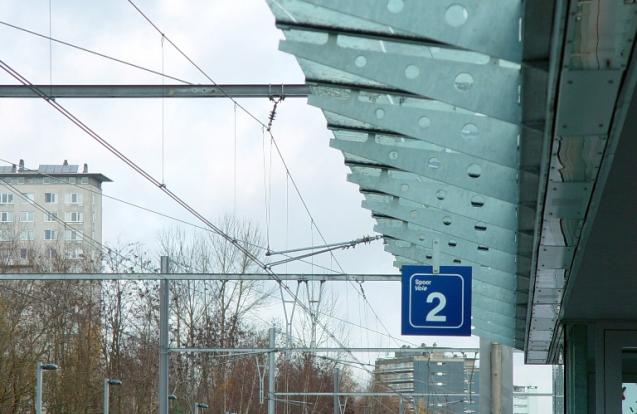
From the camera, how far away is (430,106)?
782 centimetres

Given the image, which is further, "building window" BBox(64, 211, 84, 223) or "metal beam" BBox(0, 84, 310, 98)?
"building window" BBox(64, 211, 84, 223)

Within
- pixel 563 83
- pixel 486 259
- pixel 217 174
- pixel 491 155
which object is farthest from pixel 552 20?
pixel 217 174

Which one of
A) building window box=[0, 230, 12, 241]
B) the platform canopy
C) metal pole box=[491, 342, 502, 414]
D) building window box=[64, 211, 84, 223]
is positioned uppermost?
building window box=[64, 211, 84, 223]

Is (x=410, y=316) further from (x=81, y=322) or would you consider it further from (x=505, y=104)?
(x=81, y=322)

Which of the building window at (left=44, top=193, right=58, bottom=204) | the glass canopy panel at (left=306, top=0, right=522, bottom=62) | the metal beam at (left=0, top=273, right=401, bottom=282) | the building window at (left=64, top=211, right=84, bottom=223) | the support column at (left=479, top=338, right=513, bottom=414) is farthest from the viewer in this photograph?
the building window at (left=44, top=193, right=58, bottom=204)

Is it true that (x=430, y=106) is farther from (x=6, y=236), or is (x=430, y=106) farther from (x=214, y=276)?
(x=6, y=236)

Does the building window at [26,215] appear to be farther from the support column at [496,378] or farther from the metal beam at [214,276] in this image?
the support column at [496,378]

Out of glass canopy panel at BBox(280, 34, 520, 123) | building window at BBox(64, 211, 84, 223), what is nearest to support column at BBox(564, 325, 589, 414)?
glass canopy panel at BBox(280, 34, 520, 123)

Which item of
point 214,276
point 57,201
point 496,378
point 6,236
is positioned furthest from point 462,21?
point 57,201

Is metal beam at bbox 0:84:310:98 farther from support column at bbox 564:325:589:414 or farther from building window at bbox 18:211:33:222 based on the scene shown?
building window at bbox 18:211:33:222

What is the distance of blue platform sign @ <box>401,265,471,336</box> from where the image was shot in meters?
12.4

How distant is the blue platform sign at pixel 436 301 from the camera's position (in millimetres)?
12359

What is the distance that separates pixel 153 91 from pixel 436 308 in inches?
244

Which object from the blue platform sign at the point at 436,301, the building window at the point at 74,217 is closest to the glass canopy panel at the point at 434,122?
the blue platform sign at the point at 436,301
